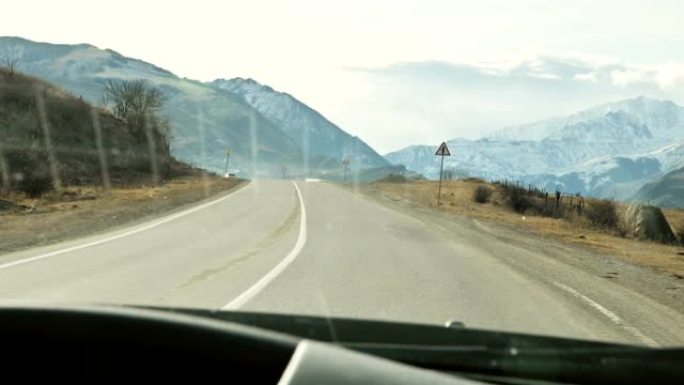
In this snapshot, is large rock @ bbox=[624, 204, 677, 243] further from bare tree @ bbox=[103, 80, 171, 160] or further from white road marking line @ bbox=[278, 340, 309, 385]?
bare tree @ bbox=[103, 80, 171, 160]

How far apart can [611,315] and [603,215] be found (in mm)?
34568

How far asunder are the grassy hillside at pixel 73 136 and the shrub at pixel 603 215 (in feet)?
88.8

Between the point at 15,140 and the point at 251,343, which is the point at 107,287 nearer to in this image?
the point at 251,343

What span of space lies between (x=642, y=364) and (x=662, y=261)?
17917mm

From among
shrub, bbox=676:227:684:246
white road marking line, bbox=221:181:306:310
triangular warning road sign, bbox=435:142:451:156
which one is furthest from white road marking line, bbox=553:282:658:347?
shrub, bbox=676:227:684:246

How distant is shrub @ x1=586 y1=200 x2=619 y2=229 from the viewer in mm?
40028

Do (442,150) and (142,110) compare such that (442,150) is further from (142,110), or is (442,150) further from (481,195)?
(142,110)

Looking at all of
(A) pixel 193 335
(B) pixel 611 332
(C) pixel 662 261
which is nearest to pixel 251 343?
(A) pixel 193 335

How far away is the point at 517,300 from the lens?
35.8ft

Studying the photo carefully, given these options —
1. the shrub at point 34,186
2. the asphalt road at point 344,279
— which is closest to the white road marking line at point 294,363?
the asphalt road at point 344,279

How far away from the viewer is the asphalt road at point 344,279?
31.5 ft

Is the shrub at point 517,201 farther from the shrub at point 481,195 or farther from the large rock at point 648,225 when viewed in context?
the large rock at point 648,225

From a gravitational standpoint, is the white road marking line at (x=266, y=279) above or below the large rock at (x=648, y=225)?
above

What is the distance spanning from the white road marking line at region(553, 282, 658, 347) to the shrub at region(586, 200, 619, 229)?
27314 mm
